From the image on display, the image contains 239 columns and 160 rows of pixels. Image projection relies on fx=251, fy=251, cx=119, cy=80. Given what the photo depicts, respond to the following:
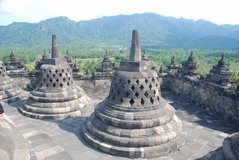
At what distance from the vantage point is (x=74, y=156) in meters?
8.23

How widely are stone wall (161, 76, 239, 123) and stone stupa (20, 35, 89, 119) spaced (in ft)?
26.7

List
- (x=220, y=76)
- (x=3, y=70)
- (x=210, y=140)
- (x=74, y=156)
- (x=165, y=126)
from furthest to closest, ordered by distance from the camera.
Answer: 1. (x=220, y=76)
2. (x=3, y=70)
3. (x=210, y=140)
4. (x=165, y=126)
5. (x=74, y=156)

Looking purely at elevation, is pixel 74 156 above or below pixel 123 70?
below

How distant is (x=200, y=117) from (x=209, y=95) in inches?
83.6

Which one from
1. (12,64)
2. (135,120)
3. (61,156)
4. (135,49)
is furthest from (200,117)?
(12,64)

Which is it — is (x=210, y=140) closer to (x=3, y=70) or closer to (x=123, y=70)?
(x=123, y=70)

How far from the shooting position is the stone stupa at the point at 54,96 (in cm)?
1175

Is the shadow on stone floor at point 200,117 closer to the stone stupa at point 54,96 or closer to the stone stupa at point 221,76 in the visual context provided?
the stone stupa at point 221,76

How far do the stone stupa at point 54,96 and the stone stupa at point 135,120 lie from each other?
8.69ft

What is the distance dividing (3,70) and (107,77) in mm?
9042

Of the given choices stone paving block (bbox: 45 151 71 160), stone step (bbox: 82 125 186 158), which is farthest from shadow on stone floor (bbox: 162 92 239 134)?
stone paving block (bbox: 45 151 71 160)

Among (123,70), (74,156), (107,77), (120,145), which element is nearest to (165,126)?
(120,145)

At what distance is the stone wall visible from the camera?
14.2 m

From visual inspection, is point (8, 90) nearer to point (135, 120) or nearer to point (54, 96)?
point (54, 96)
